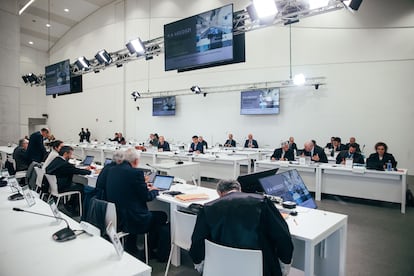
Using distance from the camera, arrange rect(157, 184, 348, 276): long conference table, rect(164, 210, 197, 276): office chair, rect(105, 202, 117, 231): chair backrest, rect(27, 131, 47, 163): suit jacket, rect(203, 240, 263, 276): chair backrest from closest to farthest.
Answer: rect(203, 240, 263, 276): chair backrest → rect(157, 184, 348, 276): long conference table → rect(164, 210, 197, 276): office chair → rect(105, 202, 117, 231): chair backrest → rect(27, 131, 47, 163): suit jacket

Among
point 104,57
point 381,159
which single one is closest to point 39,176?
point 104,57

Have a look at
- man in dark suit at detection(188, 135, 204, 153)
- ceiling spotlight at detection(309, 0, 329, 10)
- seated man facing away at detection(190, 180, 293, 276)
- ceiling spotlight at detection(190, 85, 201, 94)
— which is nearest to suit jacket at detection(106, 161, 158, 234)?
seated man facing away at detection(190, 180, 293, 276)

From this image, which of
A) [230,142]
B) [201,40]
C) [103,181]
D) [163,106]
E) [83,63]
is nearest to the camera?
[103,181]

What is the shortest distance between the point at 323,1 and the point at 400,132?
5438 millimetres

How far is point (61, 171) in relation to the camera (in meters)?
4.10

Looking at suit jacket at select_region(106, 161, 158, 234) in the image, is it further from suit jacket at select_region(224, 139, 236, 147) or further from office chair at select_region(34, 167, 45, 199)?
suit jacket at select_region(224, 139, 236, 147)

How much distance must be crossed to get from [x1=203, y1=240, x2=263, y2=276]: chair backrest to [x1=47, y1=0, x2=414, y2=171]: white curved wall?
8.26 metres

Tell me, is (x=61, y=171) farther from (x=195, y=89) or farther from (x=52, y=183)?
(x=195, y=89)

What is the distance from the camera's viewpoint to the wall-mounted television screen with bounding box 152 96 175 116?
12.3 meters

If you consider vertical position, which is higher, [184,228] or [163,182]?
[163,182]

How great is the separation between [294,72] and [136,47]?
18.0 feet

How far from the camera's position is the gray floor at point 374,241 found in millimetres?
2762

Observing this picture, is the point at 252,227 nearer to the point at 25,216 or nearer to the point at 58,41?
the point at 25,216

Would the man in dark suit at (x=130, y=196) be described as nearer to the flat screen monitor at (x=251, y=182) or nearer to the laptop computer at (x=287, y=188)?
the flat screen monitor at (x=251, y=182)
